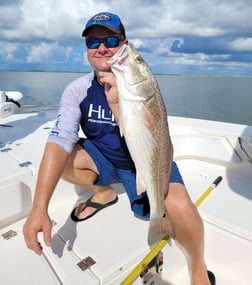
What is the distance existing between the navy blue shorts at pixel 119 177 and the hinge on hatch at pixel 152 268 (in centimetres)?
46

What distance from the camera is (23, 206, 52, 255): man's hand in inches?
63.5

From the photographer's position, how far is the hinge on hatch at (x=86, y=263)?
1.92 meters

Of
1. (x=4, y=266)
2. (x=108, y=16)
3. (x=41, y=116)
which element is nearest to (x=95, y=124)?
(x=108, y=16)

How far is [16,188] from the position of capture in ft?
7.87

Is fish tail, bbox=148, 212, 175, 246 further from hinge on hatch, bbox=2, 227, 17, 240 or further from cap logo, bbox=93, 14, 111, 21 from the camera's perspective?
cap logo, bbox=93, 14, 111, 21

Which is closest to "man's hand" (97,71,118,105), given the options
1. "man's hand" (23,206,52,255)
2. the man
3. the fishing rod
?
the man

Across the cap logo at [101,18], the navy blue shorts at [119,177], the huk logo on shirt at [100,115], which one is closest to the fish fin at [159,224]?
the navy blue shorts at [119,177]

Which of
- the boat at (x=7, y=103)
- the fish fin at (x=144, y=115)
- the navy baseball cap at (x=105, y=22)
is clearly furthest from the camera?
the boat at (x=7, y=103)

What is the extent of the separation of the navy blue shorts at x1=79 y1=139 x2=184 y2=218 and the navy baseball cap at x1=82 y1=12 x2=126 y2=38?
1.00m

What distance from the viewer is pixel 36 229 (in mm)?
1643

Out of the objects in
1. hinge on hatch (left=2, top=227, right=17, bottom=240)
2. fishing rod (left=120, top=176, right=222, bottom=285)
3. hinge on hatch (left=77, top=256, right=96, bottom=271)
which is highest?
fishing rod (left=120, top=176, right=222, bottom=285)

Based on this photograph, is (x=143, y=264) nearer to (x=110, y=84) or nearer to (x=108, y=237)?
(x=108, y=237)

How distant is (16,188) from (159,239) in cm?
130

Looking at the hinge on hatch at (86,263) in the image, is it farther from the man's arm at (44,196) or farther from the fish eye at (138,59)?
the fish eye at (138,59)
